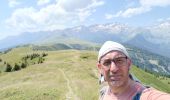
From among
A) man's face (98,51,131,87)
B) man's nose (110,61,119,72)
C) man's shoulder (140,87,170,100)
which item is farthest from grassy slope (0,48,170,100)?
man's shoulder (140,87,170,100)

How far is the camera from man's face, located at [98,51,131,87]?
19.6 ft

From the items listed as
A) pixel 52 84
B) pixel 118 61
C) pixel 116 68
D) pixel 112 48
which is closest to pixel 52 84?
pixel 52 84

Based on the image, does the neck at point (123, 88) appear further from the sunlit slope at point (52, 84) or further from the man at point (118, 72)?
the sunlit slope at point (52, 84)

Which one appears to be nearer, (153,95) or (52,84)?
(153,95)

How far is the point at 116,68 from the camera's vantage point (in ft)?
19.6

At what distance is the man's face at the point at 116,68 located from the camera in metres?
5.97

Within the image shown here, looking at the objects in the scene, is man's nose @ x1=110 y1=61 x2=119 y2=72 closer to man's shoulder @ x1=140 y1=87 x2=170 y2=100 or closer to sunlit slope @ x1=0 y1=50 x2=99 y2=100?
man's shoulder @ x1=140 y1=87 x2=170 y2=100

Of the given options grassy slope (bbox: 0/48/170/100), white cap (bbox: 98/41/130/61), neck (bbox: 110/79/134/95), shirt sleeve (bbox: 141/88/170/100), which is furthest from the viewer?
grassy slope (bbox: 0/48/170/100)

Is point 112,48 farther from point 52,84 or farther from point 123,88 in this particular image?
point 52,84

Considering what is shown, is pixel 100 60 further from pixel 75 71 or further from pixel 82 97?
pixel 75 71

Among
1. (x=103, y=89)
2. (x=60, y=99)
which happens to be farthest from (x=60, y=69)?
(x=103, y=89)

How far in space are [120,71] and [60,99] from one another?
4375 cm

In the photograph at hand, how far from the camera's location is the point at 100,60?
21.2 feet

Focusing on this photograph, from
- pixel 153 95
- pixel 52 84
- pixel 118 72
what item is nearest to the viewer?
pixel 153 95
